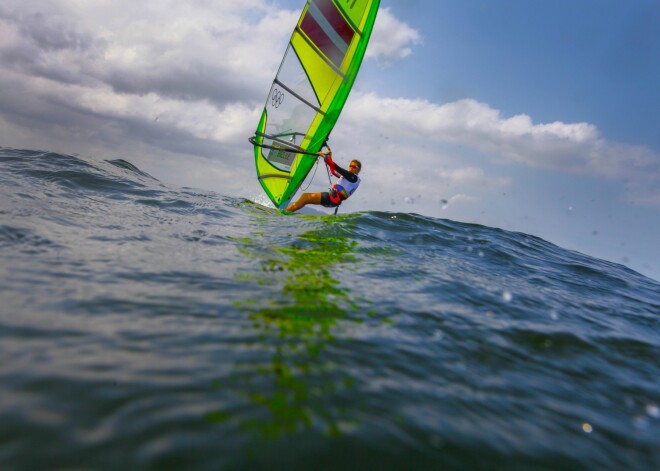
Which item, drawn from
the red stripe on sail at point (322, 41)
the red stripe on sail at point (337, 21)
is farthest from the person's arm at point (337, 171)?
the red stripe on sail at point (337, 21)

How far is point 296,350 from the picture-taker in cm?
300

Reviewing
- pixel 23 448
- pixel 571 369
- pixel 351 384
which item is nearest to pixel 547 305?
pixel 571 369

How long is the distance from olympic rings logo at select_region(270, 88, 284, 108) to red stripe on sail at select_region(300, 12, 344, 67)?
215 centimetres

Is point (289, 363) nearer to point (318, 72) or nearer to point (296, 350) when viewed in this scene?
point (296, 350)

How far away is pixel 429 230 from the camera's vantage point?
1155 cm

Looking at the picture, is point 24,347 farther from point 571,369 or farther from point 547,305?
point 547,305

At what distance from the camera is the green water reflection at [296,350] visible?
2.17 m

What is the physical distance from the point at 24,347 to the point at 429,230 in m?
10.3

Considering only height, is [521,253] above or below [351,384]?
above

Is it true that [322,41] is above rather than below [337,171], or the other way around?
above

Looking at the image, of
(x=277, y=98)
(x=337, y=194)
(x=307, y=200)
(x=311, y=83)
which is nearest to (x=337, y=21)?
(x=311, y=83)

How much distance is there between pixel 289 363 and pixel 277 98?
12783mm

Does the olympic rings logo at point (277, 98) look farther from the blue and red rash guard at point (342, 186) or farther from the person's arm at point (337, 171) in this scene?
the blue and red rash guard at point (342, 186)

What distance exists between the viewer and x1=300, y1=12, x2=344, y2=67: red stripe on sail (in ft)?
40.6
